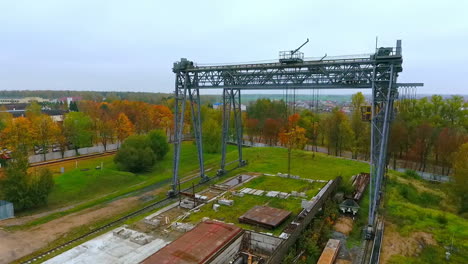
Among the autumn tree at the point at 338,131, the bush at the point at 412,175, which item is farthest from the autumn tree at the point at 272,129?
the bush at the point at 412,175

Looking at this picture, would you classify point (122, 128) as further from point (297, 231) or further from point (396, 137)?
point (396, 137)

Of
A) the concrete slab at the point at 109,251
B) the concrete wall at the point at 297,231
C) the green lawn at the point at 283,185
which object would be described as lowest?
the concrete slab at the point at 109,251

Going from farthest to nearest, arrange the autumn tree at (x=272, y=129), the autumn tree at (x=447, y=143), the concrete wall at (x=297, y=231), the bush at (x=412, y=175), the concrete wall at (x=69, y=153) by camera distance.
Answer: the autumn tree at (x=272, y=129), the concrete wall at (x=69, y=153), the bush at (x=412, y=175), the autumn tree at (x=447, y=143), the concrete wall at (x=297, y=231)

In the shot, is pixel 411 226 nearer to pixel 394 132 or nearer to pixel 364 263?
pixel 364 263

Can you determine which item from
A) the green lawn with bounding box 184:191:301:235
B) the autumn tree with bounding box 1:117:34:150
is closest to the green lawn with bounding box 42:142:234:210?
the autumn tree with bounding box 1:117:34:150

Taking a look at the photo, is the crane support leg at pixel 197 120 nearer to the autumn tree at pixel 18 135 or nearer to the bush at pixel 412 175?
the bush at pixel 412 175

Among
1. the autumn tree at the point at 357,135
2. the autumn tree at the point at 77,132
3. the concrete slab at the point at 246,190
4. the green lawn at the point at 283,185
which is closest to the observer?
the concrete slab at the point at 246,190
